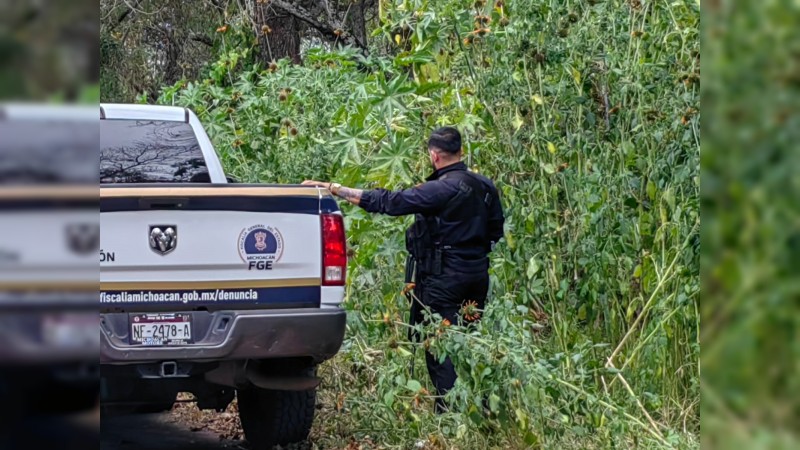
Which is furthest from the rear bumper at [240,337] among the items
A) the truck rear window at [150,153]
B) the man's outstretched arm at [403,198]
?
the truck rear window at [150,153]

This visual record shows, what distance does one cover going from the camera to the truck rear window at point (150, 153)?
23.2ft

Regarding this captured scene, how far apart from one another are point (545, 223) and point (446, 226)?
2.41ft

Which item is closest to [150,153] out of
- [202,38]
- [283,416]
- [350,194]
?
[350,194]

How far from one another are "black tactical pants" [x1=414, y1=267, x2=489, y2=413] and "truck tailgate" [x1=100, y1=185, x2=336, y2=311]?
106 centimetres

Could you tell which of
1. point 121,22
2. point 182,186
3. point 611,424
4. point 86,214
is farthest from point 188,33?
point 86,214

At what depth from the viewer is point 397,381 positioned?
235 inches

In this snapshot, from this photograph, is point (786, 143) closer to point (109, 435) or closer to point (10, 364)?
point (10, 364)

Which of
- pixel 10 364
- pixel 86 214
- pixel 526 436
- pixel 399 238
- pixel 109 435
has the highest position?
pixel 86 214

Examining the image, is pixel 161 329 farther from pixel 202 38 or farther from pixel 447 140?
pixel 202 38

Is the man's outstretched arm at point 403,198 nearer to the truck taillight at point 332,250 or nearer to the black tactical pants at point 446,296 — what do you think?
the black tactical pants at point 446,296

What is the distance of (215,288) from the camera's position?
5469mm

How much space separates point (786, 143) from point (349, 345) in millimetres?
6430

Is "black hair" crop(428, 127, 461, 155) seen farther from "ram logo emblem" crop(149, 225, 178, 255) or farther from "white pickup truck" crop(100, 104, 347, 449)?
"ram logo emblem" crop(149, 225, 178, 255)

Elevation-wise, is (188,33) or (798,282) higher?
(188,33)
